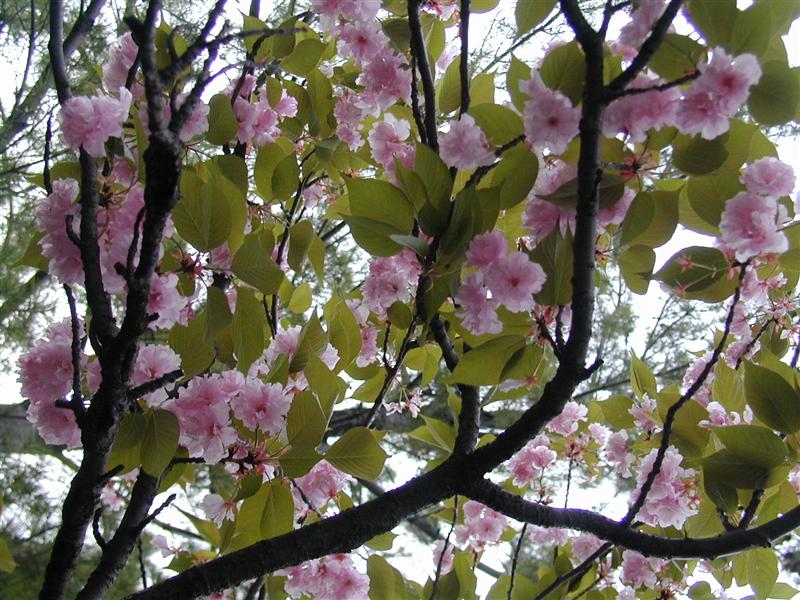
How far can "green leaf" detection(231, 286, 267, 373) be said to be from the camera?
28.8 inches

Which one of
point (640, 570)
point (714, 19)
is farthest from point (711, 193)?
point (640, 570)

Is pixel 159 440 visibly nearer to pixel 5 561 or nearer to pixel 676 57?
pixel 5 561

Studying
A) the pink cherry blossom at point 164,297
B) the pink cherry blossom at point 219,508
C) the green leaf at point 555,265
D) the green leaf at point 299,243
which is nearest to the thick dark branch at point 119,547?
the pink cherry blossom at point 219,508

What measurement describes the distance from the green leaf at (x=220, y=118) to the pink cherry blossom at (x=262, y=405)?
1.04ft

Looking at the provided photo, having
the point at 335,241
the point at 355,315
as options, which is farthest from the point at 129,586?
the point at 355,315

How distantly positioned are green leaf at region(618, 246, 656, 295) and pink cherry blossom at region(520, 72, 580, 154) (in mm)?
165

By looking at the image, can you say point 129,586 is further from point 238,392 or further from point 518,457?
point 238,392

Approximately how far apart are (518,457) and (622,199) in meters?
0.78

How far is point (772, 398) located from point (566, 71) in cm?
39

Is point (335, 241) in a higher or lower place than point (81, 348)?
higher

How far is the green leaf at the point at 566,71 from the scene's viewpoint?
0.63 m

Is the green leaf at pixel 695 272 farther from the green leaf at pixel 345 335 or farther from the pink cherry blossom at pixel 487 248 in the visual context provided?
the green leaf at pixel 345 335

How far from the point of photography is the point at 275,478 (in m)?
0.81

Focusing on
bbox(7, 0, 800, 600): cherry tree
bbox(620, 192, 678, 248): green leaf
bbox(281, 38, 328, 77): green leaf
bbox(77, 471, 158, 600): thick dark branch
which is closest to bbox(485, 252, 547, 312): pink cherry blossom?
bbox(7, 0, 800, 600): cherry tree
